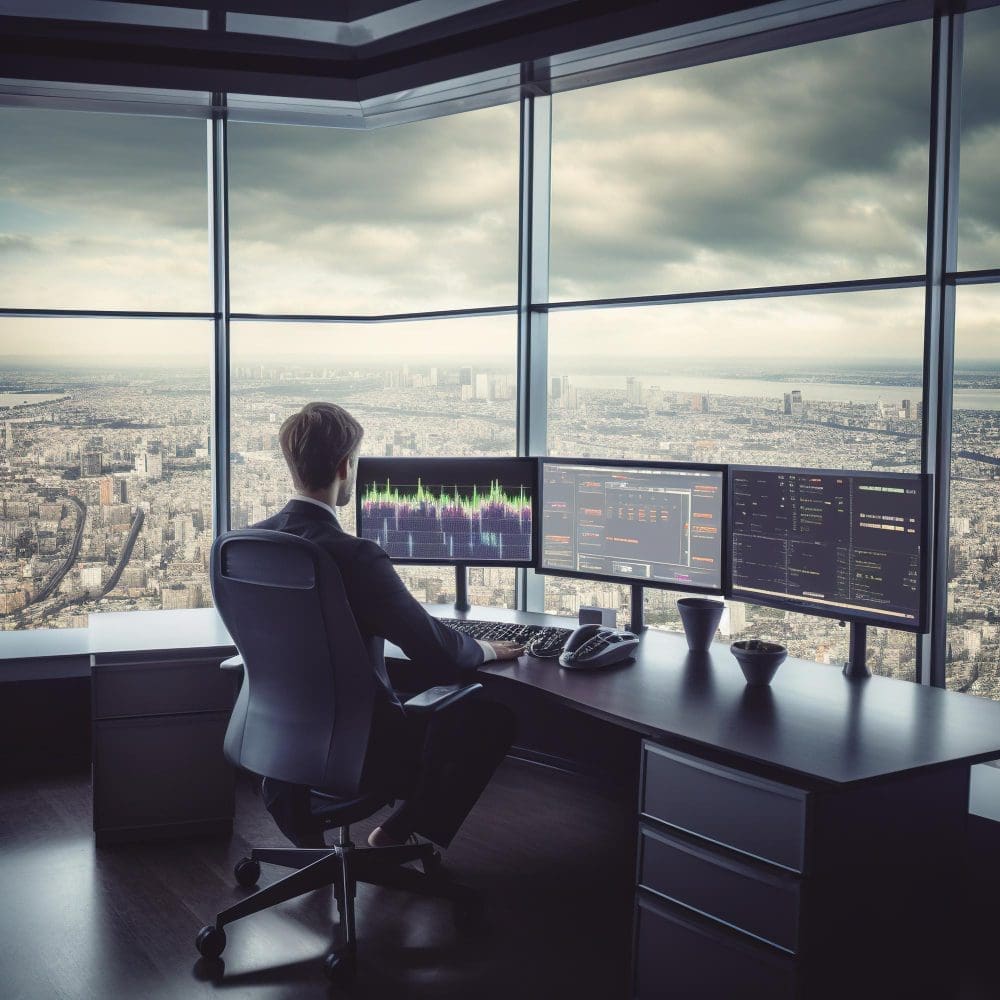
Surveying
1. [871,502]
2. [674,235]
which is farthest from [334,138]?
[871,502]

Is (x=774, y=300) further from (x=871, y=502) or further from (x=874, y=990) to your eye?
(x=874, y=990)

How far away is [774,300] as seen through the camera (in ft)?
10.9

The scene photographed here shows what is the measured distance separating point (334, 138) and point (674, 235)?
5.24 feet

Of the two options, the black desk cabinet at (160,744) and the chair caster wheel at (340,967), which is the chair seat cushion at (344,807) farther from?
the black desk cabinet at (160,744)

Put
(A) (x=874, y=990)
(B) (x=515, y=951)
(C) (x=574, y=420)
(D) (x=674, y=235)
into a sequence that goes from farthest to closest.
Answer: (C) (x=574, y=420) < (D) (x=674, y=235) < (B) (x=515, y=951) < (A) (x=874, y=990)

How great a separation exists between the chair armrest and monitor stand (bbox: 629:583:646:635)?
2.42ft

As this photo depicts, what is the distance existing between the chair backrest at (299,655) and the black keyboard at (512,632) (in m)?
0.61

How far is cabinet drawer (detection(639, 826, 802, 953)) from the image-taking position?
6.53 feet

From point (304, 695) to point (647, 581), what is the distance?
1172 millimetres

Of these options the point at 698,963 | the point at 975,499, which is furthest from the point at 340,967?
the point at 975,499

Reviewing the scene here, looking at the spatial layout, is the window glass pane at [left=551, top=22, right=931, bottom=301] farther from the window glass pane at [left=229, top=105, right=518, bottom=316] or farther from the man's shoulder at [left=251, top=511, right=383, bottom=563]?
the man's shoulder at [left=251, top=511, right=383, bottom=563]

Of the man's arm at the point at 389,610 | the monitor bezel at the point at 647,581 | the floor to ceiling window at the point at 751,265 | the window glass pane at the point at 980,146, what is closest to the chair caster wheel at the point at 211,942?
the man's arm at the point at 389,610

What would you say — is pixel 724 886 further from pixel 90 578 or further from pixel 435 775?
pixel 90 578

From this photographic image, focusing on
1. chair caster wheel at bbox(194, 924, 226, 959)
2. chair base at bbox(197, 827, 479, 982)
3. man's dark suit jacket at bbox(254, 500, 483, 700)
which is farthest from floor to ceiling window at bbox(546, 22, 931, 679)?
chair caster wheel at bbox(194, 924, 226, 959)
